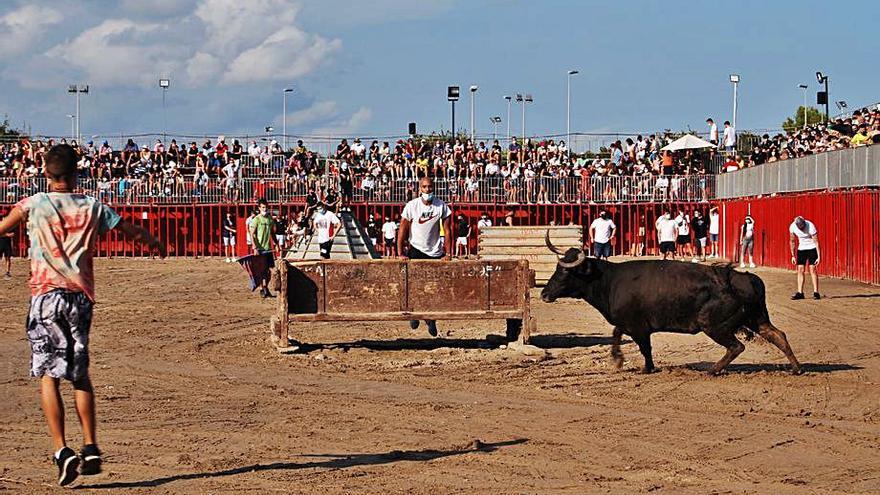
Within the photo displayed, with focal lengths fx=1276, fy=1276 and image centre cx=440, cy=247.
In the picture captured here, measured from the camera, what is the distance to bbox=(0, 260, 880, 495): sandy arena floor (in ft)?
28.1

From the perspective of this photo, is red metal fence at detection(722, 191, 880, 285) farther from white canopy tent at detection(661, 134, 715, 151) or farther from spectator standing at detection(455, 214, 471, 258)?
spectator standing at detection(455, 214, 471, 258)

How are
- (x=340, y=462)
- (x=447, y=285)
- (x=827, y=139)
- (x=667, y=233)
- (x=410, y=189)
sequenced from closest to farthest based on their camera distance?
(x=340, y=462)
(x=447, y=285)
(x=827, y=139)
(x=667, y=233)
(x=410, y=189)

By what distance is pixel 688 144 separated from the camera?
50844 millimetres

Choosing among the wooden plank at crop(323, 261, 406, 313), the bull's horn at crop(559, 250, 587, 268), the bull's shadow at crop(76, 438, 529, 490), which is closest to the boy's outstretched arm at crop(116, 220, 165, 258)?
the bull's shadow at crop(76, 438, 529, 490)

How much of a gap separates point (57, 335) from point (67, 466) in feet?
2.68

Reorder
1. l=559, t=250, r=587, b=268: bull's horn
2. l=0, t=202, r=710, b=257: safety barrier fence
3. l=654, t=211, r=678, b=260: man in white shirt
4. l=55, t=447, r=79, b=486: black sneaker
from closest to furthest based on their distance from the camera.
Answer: l=55, t=447, r=79, b=486: black sneaker < l=559, t=250, r=587, b=268: bull's horn < l=654, t=211, r=678, b=260: man in white shirt < l=0, t=202, r=710, b=257: safety barrier fence

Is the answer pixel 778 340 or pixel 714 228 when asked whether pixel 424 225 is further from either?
pixel 714 228

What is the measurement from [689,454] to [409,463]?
6.83 ft

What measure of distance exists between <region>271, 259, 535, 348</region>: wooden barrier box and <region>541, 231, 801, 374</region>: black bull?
204 cm

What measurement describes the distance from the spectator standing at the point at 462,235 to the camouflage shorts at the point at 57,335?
40227 mm

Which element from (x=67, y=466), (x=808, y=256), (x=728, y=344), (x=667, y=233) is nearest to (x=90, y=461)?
(x=67, y=466)

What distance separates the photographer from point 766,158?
1843 inches

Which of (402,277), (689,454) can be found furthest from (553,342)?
(689,454)

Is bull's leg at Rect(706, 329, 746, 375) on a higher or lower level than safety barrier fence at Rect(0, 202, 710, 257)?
lower
